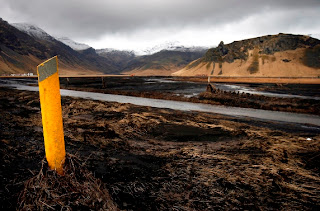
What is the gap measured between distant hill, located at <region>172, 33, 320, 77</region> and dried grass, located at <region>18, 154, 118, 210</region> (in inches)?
3512

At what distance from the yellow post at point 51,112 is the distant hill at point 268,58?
8929 cm

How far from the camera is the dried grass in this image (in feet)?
5.89

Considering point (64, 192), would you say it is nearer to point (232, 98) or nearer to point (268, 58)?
point (232, 98)

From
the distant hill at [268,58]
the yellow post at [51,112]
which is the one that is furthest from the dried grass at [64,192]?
the distant hill at [268,58]

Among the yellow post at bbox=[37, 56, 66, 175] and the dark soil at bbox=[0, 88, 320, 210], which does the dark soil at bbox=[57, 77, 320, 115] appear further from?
the yellow post at bbox=[37, 56, 66, 175]

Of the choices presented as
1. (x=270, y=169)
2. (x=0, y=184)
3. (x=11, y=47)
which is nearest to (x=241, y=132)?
(x=270, y=169)

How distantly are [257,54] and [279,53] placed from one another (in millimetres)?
9809

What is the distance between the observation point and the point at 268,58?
91000 mm

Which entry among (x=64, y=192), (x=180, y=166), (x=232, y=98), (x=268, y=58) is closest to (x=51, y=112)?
(x=64, y=192)

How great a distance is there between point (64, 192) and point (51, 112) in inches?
33.5

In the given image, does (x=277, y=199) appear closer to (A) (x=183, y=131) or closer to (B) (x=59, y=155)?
(B) (x=59, y=155)

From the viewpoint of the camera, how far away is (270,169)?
3.33m

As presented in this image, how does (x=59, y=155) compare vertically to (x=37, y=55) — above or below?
below

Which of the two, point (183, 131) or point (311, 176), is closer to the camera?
point (311, 176)
